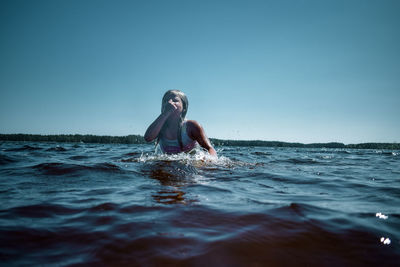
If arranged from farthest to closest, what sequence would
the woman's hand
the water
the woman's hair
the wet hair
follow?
the woman's hair < the wet hair < the woman's hand < the water

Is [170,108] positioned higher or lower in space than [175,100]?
lower

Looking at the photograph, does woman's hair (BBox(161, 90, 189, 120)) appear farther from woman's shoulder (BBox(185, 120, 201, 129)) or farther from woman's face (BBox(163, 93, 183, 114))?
woman's shoulder (BBox(185, 120, 201, 129))

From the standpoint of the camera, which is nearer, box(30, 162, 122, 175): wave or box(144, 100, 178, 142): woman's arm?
box(30, 162, 122, 175): wave

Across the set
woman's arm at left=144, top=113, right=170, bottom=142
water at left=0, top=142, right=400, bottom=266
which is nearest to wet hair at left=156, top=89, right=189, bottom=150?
woman's arm at left=144, top=113, right=170, bottom=142

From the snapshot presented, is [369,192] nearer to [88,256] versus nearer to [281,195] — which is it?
[281,195]

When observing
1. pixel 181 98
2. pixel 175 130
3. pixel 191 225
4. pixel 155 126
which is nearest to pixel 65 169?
pixel 155 126

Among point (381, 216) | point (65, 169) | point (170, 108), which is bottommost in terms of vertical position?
point (381, 216)

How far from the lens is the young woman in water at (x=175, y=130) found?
5137mm

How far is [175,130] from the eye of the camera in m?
5.43

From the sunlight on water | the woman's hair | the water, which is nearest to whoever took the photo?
the water

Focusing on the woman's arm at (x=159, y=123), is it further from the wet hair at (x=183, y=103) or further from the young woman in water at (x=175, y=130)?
the wet hair at (x=183, y=103)

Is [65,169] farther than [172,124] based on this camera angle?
No

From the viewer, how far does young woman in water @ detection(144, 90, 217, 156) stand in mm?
5137

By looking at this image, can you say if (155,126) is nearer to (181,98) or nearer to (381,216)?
(181,98)
